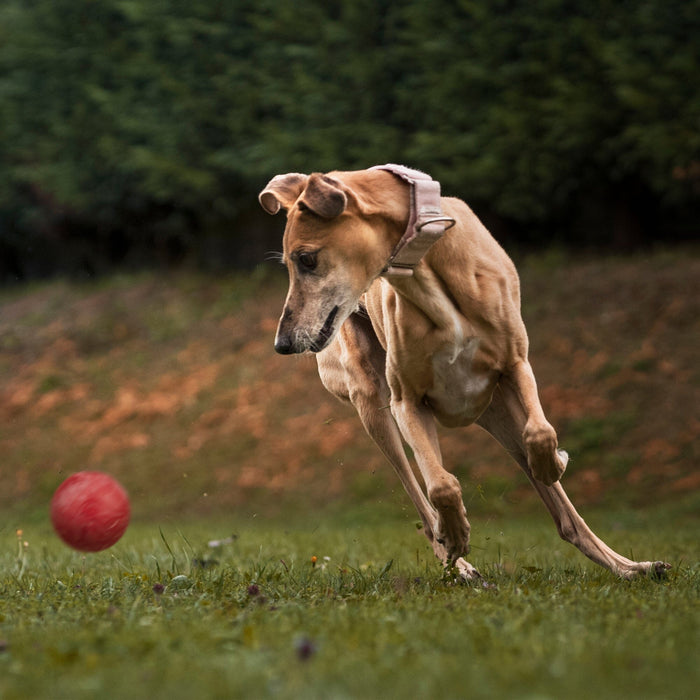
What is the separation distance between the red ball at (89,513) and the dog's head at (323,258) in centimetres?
122

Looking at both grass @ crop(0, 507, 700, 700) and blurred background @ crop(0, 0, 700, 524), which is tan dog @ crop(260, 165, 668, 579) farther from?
blurred background @ crop(0, 0, 700, 524)

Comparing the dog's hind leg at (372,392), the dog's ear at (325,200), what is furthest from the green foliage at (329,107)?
the dog's ear at (325,200)

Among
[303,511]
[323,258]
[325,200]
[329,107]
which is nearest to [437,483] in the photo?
[323,258]

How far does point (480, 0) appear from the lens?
36.1 feet

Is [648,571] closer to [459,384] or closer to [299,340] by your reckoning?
[459,384]

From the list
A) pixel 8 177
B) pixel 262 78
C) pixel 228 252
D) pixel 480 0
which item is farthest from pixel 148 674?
pixel 8 177

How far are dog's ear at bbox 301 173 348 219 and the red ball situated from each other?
5.46 ft

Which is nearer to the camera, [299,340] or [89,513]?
[299,340]

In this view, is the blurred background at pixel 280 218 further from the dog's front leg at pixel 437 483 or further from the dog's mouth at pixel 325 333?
the dog's mouth at pixel 325 333

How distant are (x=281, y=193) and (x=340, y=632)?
1.88 meters

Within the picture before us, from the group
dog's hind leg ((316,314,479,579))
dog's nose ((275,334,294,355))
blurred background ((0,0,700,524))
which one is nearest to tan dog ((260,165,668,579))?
dog's nose ((275,334,294,355))

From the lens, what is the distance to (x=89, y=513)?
4414 millimetres

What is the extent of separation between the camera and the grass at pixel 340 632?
2.29m

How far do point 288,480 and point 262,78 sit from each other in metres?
5.38
